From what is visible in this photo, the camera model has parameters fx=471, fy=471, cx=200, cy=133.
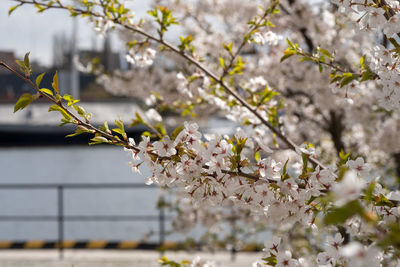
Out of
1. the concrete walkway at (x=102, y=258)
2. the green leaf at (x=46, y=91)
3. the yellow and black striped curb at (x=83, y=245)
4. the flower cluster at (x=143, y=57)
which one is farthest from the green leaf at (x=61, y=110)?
the yellow and black striped curb at (x=83, y=245)

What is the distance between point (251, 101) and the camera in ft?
6.62

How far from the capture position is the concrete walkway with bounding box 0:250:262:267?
16.3 ft

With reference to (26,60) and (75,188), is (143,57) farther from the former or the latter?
(75,188)

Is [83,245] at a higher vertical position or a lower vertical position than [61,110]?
lower

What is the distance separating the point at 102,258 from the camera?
17.1ft

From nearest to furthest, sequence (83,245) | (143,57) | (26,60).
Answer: (26,60) → (143,57) → (83,245)

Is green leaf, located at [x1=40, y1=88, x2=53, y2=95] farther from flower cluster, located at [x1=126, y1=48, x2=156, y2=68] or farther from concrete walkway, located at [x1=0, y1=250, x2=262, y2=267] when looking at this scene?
concrete walkway, located at [x1=0, y1=250, x2=262, y2=267]

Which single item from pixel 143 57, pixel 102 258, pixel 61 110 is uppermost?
pixel 143 57

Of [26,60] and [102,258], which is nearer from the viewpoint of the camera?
[26,60]

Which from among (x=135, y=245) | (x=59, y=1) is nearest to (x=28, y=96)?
(x=59, y=1)

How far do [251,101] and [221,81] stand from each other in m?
0.24

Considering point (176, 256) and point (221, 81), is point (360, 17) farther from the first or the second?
point (176, 256)

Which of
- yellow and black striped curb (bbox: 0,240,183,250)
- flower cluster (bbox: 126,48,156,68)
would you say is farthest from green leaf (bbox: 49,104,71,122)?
yellow and black striped curb (bbox: 0,240,183,250)

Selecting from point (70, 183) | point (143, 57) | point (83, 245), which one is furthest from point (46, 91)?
point (70, 183)
